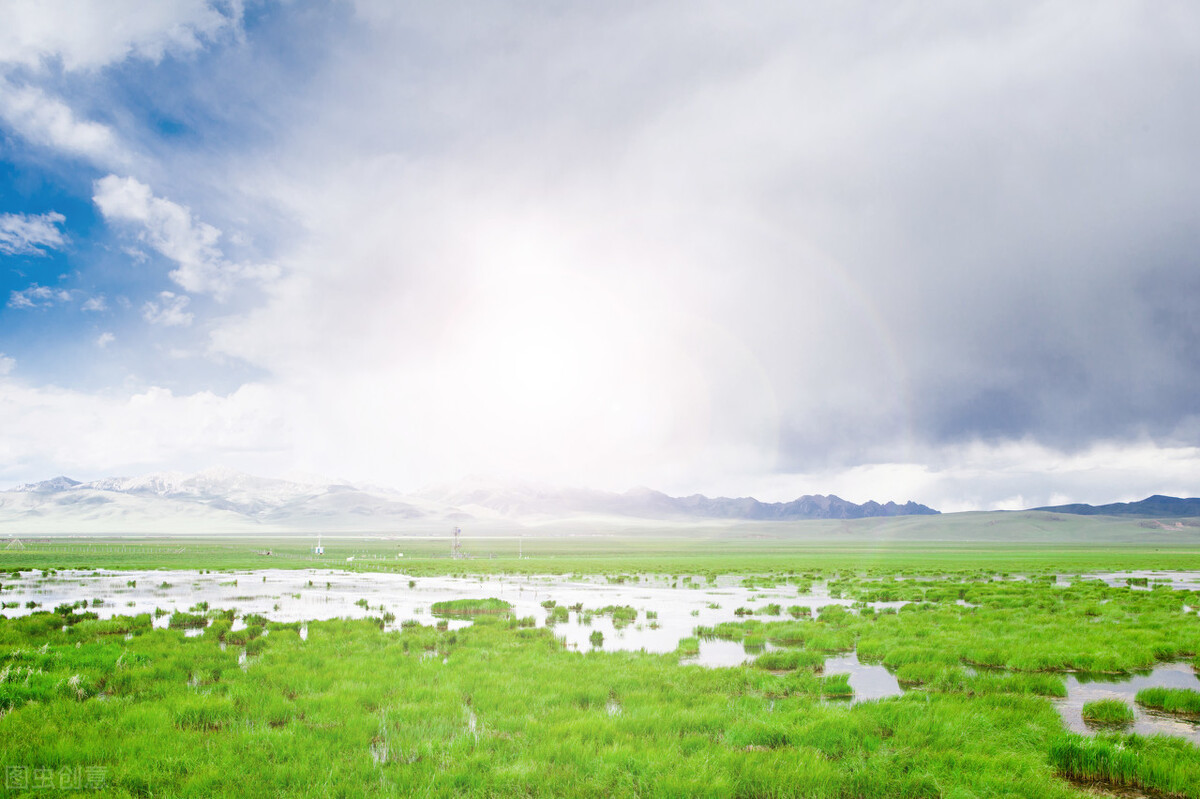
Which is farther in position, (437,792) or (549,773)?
(549,773)

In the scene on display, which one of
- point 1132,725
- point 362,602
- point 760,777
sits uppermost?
point 760,777

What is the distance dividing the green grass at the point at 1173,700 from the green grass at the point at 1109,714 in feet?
4.29

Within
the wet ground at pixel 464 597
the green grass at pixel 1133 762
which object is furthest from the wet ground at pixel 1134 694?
the wet ground at pixel 464 597

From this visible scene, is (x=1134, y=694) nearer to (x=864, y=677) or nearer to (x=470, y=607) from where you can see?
(x=864, y=677)

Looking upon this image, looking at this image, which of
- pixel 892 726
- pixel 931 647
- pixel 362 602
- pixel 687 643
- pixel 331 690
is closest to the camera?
pixel 892 726

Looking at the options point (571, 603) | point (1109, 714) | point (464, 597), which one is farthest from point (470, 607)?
point (1109, 714)

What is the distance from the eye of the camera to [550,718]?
11172 mm

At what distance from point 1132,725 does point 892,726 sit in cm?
510

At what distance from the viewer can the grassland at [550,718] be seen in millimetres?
8312

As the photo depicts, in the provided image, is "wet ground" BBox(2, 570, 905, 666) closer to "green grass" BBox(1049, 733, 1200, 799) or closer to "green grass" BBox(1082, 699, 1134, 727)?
"green grass" BBox(1082, 699, 1134, 727)

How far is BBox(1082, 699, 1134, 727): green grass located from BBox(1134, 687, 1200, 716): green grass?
1.31 metres

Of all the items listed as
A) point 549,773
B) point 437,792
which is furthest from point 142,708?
point 549,773

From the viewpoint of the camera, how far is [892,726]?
10.6 metres

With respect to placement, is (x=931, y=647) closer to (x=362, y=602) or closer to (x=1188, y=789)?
(x=1188, y=789)
